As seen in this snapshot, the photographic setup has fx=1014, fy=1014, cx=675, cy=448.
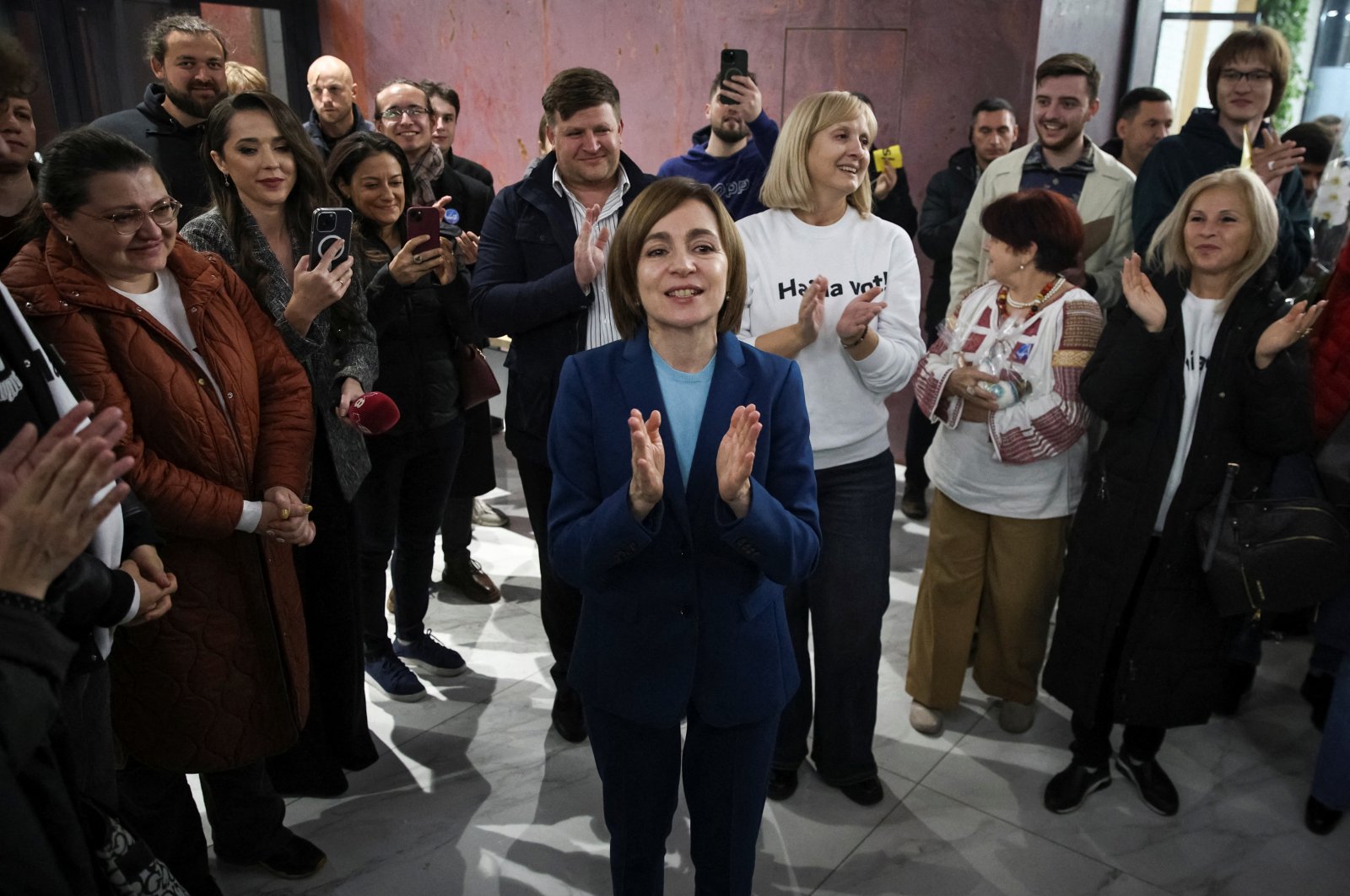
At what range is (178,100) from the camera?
3.30 m

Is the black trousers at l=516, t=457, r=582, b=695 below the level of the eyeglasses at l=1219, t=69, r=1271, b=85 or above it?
below

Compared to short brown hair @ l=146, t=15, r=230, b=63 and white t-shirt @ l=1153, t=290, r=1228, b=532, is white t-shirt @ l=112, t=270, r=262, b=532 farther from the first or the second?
white t-shirt @ l=1153, t=290, r=1228, b=532

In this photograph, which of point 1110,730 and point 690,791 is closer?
point 690,791

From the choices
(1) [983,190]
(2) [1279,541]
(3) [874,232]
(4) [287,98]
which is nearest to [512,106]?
(4) [287,98]

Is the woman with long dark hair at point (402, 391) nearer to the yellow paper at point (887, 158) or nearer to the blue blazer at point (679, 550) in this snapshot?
the blue blazer at point (679, 550)

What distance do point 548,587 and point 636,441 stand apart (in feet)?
4.41

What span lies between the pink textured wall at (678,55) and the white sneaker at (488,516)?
7.13 feet

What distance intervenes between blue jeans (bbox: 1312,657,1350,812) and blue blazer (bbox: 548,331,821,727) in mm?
1630

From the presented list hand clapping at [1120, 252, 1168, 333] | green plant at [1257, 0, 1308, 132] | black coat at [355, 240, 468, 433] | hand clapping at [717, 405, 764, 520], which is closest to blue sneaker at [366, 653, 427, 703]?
black coat at [355, 240, 468, 433]

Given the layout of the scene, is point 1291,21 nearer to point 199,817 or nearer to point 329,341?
point 329,341

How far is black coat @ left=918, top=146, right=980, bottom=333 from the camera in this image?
4109 millimetres

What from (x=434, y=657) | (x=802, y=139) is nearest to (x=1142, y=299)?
(x=802, y=139)

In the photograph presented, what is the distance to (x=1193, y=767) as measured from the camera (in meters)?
2.79

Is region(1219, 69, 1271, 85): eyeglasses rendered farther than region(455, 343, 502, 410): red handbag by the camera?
Yes
